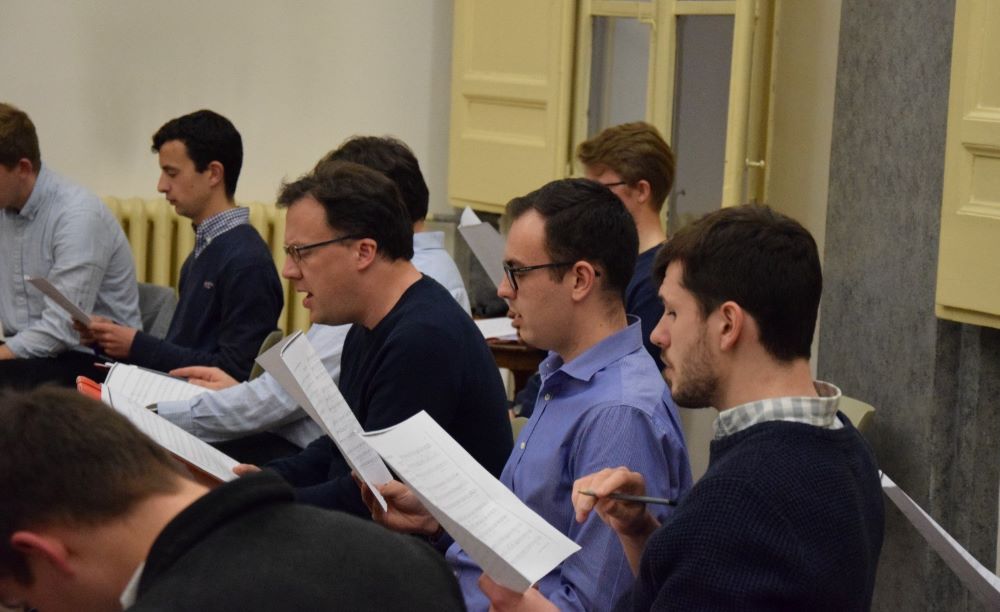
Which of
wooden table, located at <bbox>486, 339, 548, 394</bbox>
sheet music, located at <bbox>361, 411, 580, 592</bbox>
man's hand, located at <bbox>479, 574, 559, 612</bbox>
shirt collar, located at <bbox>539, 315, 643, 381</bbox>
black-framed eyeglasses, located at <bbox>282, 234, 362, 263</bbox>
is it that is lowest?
wooden table, located at <bbox>486, 339, 548, 394</bbox>

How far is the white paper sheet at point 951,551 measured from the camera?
Result: 175 centimetres

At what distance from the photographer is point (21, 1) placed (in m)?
5.66

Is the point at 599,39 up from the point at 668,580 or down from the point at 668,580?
up

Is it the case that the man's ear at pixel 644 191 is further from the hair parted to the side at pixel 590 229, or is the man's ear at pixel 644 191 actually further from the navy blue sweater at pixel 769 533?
the navy blue sweater at pixel 769 533

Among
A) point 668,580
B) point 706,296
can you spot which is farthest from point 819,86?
point 668,580

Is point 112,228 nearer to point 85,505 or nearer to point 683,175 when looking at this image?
point 683,175

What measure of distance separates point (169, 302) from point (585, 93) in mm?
1661

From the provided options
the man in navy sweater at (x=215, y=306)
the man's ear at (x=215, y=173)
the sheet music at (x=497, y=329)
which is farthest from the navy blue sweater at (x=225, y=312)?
the sheet music at (x=497, y=329)

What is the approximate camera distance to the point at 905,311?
3668 millimetres

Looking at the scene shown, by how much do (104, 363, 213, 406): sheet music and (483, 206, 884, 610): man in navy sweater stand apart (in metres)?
1.52

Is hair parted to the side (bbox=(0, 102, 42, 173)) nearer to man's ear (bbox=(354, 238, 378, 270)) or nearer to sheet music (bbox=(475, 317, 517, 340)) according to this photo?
sheet music (bbox=(475, 317, 517, 340))

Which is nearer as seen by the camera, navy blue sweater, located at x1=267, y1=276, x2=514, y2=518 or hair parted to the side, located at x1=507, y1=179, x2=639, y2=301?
hair parted to the side, located at x1=507, y1=179, x2=639, y2=301

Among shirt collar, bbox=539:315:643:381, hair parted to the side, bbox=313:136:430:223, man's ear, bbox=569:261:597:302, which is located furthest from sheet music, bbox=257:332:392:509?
hair parted to the side, bbox=313:136:430:223

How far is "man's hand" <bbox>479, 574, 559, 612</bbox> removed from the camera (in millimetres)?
1833
